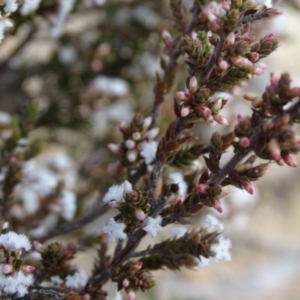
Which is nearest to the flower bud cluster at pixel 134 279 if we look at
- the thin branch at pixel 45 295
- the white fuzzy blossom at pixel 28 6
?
the thin branch at pixel 45 295

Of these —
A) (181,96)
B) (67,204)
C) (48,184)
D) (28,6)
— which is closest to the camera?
(181,96)

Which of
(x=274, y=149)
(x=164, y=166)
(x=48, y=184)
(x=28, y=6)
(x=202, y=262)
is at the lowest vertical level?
(x=48, y=184)

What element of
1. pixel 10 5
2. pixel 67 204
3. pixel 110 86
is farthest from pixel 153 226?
pixel 110 86

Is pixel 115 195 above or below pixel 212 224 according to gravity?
above

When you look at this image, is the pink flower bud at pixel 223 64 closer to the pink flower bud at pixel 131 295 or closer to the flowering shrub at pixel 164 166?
the flowering shrub at pixel 164 166

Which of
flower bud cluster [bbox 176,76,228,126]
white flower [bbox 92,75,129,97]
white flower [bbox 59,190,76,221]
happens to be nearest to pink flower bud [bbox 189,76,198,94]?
flower bud cluster [bbox 176,76,228,126]

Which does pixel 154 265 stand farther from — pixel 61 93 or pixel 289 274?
pixel 289 274

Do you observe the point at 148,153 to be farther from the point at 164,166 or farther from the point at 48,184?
the point at 48,184
